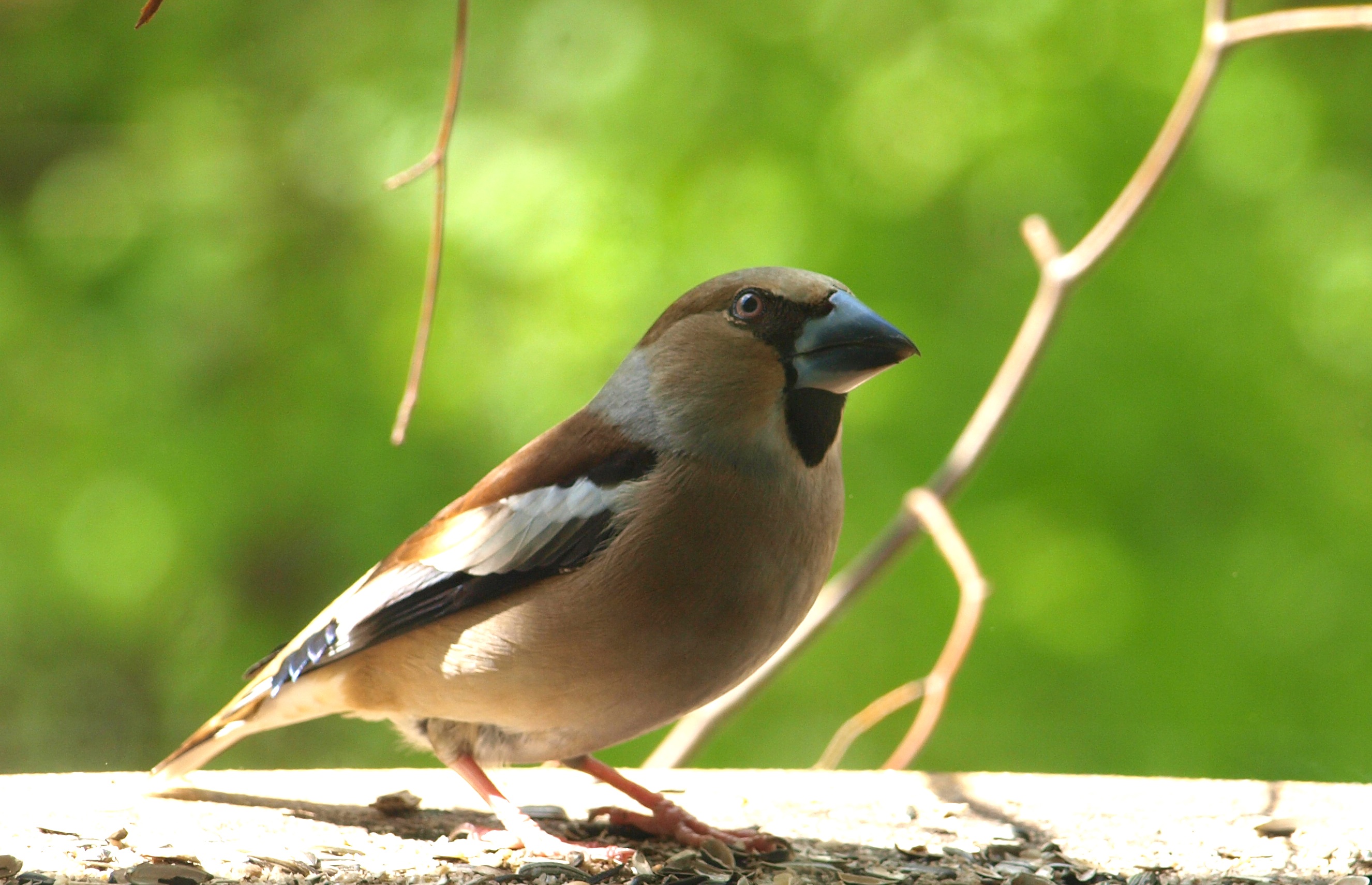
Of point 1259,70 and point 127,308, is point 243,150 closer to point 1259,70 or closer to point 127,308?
point 127,308

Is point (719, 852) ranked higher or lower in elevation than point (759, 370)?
lower

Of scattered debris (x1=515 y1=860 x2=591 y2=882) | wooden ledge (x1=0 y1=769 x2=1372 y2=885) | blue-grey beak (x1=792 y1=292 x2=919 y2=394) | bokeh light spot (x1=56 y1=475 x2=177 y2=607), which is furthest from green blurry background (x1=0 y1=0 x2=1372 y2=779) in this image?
scattered debris (x1=515 y1=860 x2=591 y2=882)

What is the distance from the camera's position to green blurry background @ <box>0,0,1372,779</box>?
5.00 metres

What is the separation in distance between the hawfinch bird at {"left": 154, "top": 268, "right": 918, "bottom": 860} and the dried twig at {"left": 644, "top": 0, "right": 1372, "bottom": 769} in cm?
58

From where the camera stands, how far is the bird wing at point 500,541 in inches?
94.0

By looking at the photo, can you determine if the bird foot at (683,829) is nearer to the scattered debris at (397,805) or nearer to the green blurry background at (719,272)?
the scattered debris at (397,805)

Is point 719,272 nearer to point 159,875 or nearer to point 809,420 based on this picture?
point 809,420

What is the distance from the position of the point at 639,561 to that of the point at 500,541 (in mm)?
295

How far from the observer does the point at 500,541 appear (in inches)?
96.7

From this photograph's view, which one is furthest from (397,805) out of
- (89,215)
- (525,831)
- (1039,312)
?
(89,215)

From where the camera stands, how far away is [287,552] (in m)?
5.58

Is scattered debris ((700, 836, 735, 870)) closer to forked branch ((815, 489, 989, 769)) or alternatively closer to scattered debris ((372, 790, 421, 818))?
scattered debris ((372, 790, 421, 818))

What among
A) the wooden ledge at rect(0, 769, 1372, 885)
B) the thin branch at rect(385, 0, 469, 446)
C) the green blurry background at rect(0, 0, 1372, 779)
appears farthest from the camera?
the green blurry background at rect(0, 0, 1372, 779)

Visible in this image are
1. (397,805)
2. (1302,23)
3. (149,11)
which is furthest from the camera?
(1302,23)
